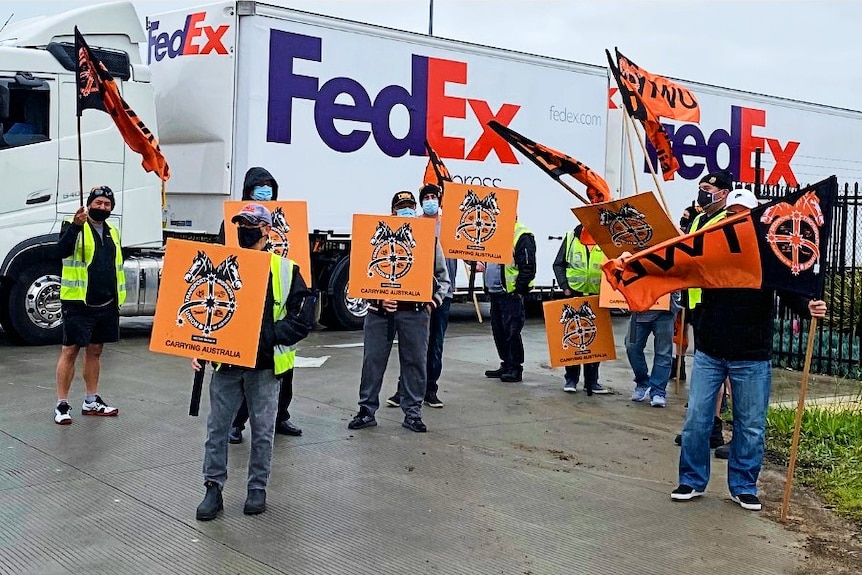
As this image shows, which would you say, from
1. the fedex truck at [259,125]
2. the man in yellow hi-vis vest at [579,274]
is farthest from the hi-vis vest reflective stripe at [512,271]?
the fedex truck at [259,125]

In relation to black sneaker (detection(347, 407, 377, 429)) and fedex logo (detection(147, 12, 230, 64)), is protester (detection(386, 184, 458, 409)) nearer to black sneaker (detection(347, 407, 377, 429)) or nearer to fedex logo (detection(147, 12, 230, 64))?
black sneaker (detection(347, 407, 377, 429))

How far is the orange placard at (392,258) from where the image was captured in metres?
8.38

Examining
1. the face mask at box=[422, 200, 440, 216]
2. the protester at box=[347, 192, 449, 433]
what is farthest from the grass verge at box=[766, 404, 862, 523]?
the face mask at box=[422, 200, 440, 216]

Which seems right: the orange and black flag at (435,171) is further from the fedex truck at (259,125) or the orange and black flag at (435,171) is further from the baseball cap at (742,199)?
the baseball cap at (742,199)

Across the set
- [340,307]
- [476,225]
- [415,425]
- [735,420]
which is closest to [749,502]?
[735,420]

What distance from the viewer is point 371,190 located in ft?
49.3

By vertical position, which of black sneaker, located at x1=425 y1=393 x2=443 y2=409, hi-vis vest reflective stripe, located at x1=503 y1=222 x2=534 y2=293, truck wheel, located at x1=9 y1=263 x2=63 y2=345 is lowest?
black sneaker, located at x1=425 y1=393 x2=443 y2=409

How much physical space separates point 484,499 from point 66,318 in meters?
3.84

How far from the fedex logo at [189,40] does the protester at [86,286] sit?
6.09m

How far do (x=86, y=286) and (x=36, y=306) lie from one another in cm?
481

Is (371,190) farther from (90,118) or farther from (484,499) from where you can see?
(484,499)

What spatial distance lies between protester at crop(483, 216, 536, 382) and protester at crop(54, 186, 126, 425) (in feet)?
13.2

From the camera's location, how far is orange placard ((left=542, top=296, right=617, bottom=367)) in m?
10.2

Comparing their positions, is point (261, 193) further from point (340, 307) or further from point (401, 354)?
point (340, 307)
